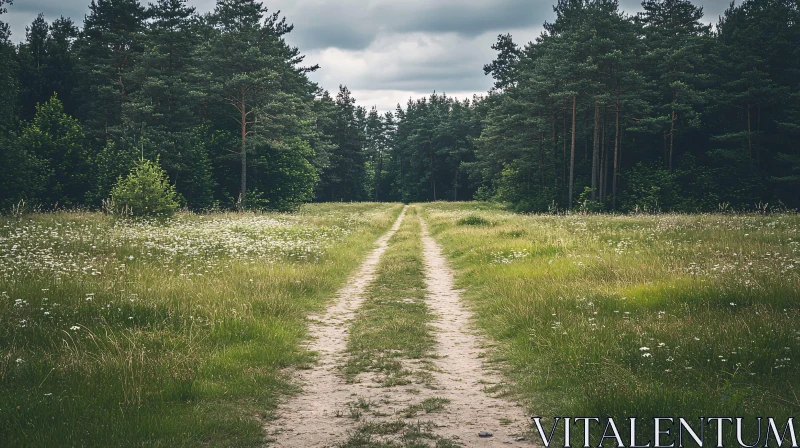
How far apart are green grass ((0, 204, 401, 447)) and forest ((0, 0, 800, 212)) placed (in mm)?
23350

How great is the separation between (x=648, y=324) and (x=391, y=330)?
4.02 metres

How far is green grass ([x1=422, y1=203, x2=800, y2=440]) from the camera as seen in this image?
15.7ft

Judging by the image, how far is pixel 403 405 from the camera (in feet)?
16.9

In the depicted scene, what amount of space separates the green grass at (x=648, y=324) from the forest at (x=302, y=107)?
2362 cm

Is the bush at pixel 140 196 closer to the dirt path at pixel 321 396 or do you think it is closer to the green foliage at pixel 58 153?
the green foliage at pixel 58 153

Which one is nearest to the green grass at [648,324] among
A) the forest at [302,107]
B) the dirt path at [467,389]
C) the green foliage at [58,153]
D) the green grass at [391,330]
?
the dirt path at [467,389]

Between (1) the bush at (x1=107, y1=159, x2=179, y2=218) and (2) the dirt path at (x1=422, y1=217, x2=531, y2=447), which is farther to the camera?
(1) the bush at (x1=107, y1=159, x2=179, y2=218)

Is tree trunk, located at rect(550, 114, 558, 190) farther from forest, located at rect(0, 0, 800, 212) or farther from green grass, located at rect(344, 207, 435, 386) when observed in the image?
green grass, located at rect(344, 207, 435, 386)

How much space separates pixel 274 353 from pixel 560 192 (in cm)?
4170

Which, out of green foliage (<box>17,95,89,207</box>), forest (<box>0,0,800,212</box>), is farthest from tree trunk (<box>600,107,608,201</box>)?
green foliage (<box>17,95,89,207</box>)

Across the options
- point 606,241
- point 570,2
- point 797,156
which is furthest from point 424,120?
point 606,241

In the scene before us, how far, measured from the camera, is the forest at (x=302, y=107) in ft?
112

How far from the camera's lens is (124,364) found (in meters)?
5.55

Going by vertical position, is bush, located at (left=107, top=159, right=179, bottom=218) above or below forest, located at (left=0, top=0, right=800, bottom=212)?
below
